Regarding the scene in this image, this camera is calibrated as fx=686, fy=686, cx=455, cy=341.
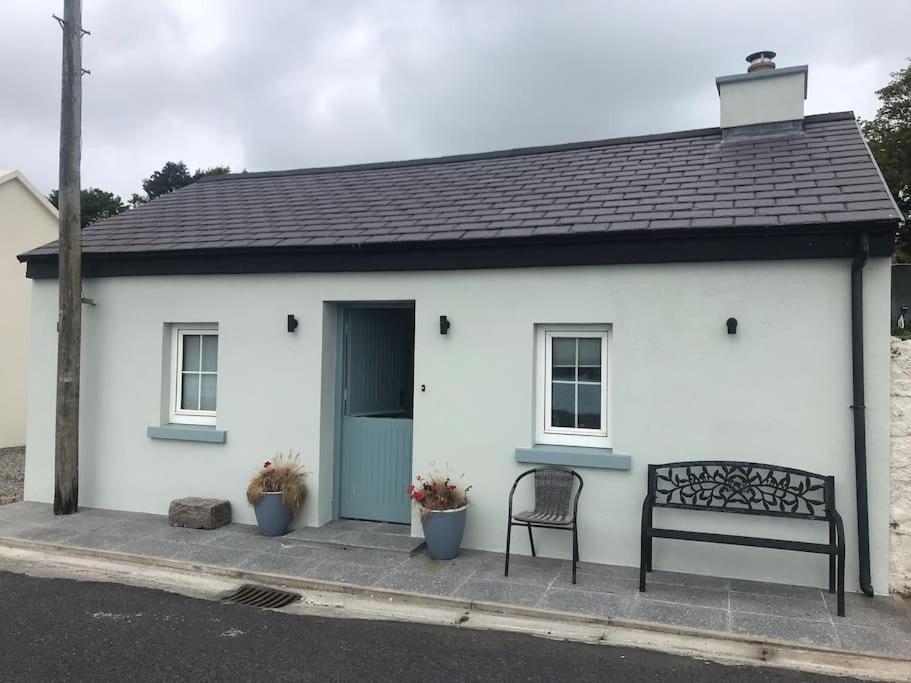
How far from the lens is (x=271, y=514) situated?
7.54 metres

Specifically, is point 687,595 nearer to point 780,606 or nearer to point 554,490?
point 780,606

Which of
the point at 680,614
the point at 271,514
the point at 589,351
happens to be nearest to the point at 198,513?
the point at 271,514

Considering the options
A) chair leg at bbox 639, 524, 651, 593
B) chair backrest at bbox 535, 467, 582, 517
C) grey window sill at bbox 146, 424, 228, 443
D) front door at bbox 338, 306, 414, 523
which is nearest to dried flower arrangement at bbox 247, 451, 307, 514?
front door at bbox 338, 306, 414, 523

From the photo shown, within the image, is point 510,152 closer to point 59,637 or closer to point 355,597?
point 355,597

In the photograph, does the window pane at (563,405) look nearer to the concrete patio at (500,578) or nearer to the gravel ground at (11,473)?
the concrete patio at (500,578)

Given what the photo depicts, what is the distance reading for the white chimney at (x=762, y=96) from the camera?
8.28 metres

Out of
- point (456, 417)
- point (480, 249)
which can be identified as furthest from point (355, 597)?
point (480, 249)

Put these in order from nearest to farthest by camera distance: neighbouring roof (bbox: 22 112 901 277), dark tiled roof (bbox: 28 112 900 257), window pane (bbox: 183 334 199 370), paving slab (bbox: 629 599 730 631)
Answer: paving slab (bbox: 629 599 730 631)
neighbouring roof (bbox: 22 112 901 277)
dark tiled roof (bbox: 28 112 900 257)
window pane (bbox: 183 334 199 370)

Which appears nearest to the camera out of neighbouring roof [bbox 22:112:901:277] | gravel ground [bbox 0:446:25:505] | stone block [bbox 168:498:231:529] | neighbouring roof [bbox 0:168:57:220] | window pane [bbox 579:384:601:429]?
neighbouring roof [bbox 22:112:901:277]

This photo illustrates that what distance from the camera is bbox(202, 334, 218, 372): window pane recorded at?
28.4ft

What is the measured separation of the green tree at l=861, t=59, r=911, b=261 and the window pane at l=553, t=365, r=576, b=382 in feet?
67.0

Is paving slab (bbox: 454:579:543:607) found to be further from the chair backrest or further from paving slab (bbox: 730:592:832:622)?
paving slab (bbox: 730:592:832:622)

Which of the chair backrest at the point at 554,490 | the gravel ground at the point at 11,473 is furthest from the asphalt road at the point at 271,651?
the gravel ground at the point at 11,473

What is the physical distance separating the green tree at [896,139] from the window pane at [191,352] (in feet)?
73.8
